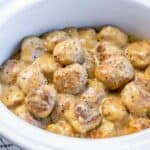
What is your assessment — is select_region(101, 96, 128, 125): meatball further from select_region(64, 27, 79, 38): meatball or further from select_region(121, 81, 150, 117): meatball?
select_region(64, 27, 79, 38): meatball

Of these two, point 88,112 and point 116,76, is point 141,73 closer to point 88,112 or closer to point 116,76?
point 116,76

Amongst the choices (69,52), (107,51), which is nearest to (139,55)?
(107,51)

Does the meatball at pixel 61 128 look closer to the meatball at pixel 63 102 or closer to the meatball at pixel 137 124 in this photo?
the meatball at pixel 63 102

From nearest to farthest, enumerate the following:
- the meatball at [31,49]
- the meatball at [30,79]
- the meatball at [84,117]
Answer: the meatball at [84,117] → the meatball at [30,79] → the meatball at [31,49]

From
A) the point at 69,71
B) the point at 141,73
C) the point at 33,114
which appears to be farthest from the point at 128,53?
the point at 33,114

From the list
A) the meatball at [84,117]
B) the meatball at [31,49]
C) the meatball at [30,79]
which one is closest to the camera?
the meatball at [84,117]

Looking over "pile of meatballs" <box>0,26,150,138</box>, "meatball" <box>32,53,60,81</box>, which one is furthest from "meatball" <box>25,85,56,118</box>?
"meatball" <box>32,53,60,81</box>

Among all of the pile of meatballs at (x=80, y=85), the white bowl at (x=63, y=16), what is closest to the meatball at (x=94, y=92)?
the pile of meatballs at (x=80, y=85)
